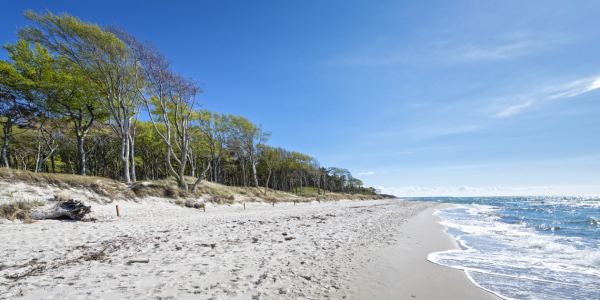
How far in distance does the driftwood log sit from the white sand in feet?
4.50

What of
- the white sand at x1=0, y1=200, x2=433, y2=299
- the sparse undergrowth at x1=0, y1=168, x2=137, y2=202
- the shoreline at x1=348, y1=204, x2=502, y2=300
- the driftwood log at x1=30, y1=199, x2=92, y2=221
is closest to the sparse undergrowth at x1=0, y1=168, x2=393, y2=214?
the sparse undergrowth at x1=0, y1=168, x2=137, y2=202

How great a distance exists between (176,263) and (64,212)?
991 centimetres

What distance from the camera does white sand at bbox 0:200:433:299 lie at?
403 cm

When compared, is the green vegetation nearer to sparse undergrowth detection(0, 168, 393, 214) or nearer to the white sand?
sparse undergrowth detection(0, 168, 393, 214)

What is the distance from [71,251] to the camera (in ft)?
20.9

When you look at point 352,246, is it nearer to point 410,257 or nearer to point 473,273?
point 410,257

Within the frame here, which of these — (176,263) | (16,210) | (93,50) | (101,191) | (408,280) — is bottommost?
(408,280)

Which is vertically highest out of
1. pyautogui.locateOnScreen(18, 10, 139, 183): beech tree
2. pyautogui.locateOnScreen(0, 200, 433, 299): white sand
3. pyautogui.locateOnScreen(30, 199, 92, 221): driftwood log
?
pyautogui.locateOnScreen(18, 10, 139, 183): beech tree

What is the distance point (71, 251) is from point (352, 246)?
841 cm

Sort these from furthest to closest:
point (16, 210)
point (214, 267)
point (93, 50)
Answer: point (93, 50) < point (16, 210) < point (214, 267)

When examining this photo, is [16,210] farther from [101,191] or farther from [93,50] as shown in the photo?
[93,50]

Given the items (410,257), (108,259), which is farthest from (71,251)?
(410,257)

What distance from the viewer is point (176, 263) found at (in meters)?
5.49

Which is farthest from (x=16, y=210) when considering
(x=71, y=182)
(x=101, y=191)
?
(x=101, y=191)
